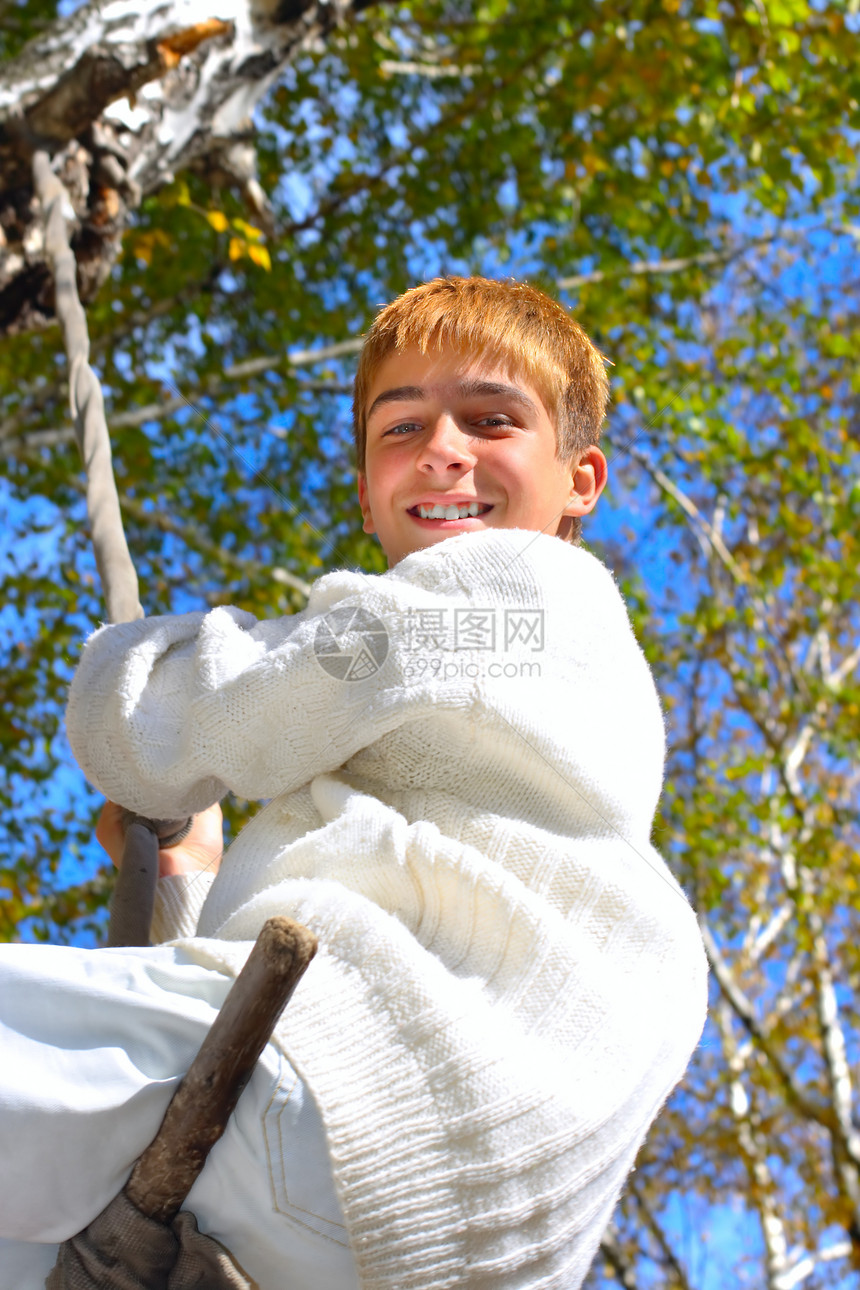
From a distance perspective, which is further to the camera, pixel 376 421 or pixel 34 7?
pixel 34 7

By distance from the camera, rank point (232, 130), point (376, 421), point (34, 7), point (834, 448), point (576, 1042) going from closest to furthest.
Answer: point (576, 1042), point (376, 421), point (232, 130), point (34, 7), point (834, 448)

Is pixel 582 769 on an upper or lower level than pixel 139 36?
lower

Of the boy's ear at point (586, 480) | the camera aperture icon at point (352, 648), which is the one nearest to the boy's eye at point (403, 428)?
the boy's ear at point (586, 480)

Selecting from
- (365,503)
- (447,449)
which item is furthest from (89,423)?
(447,449)

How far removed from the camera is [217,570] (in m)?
5.23

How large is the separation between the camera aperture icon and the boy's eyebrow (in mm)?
457

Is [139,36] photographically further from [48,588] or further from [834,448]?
→ [834,448]

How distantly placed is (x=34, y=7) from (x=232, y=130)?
288 centimetres

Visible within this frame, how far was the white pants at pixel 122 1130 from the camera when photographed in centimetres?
101

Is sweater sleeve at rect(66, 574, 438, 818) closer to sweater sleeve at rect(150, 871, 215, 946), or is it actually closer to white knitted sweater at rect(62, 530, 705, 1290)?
white knitted sweater at rect(62, 530, 705, 1290)

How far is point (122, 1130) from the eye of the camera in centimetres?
104

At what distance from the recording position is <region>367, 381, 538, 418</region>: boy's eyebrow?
1.70m

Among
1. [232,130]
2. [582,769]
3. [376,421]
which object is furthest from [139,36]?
[582,769]

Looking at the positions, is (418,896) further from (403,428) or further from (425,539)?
(403,428)
